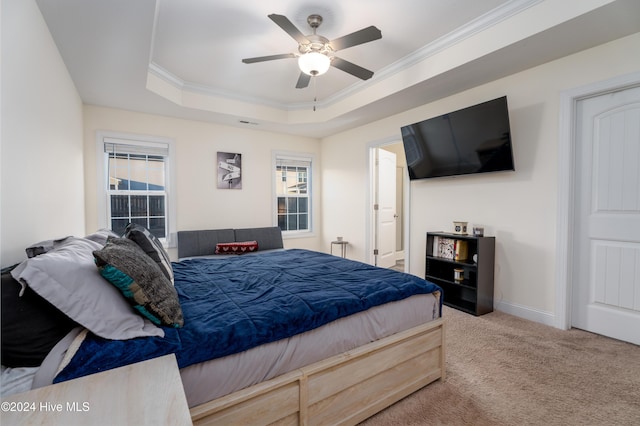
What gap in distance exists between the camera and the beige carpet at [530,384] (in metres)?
1.61

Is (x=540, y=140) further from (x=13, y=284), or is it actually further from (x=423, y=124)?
(x=13, y=284)

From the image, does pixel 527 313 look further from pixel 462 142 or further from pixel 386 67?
pixel 386 67

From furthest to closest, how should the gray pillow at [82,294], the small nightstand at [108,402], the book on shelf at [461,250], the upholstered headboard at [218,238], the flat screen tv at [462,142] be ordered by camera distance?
the upholstered headboard at [218,238], the book on shelf at [461,250], the flat screen tv at [462,142], the gray pillow at [82,294], the small nightstand at [108,402]

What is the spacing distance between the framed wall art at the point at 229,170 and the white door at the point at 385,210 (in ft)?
7.42

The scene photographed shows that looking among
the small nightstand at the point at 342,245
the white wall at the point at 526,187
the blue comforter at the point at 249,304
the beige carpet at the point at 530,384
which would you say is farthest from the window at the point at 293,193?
the beige carpet at the point at 530,384

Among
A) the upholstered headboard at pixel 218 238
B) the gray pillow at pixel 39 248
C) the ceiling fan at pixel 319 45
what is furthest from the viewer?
the upholstered headboard at pixel 218 238

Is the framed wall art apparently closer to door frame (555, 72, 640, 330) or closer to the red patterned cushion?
the red patterned cushion

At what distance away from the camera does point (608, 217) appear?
245 centimetres

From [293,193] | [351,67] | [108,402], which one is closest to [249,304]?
[108,402]

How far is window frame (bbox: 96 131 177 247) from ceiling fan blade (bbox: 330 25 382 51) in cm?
293

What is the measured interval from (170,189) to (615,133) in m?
4.92

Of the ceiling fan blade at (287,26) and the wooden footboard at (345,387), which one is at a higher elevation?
the ceiling fan blade at (287,26)

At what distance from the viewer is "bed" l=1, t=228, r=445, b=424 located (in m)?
1.12

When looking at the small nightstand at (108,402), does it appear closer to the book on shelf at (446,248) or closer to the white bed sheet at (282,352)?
the white bed sheet at (282,352)
